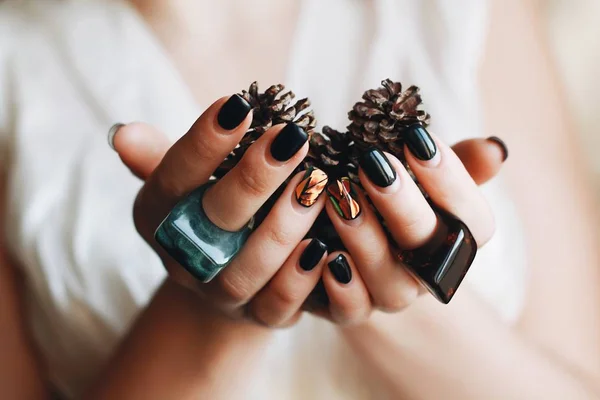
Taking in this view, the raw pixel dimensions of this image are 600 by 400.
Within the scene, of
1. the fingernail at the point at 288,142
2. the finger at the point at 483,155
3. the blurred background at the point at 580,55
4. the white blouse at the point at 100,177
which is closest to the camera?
the fingernail at the point at 288,142

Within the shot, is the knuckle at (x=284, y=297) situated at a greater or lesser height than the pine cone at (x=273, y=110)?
lesser

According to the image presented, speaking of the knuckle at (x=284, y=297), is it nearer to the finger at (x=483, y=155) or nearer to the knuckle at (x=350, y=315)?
the knuckle at (x=350, y=315)

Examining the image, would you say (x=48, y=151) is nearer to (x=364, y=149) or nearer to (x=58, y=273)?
(x=58, y=273)

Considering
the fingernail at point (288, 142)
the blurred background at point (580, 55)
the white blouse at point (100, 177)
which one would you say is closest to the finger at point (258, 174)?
the fingernail at point (288, 142)

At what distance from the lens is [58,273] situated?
1.75 ft

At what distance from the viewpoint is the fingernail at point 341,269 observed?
0.95 ft

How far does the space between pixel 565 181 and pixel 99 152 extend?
547mm

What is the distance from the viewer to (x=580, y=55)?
926 mm

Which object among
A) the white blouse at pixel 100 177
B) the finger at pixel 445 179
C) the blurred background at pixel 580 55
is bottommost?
the white blouse at pixel 100 177

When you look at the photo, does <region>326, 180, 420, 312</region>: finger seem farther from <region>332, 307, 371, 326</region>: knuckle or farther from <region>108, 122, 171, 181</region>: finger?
<region>108, 122, 171, 181</region>: finger

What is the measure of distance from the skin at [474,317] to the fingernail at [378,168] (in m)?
0.03

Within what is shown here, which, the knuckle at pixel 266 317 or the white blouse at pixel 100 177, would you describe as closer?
the knuckle at pixel 266 317

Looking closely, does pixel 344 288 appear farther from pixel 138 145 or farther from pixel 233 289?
pixel 138 145

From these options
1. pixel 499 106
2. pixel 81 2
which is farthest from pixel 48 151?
pixel 499 106
